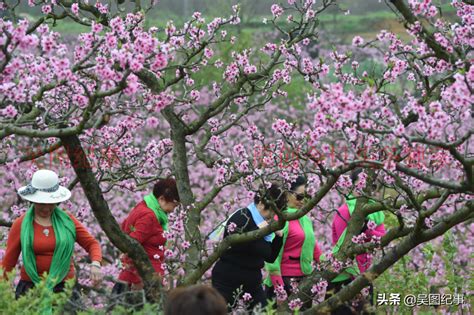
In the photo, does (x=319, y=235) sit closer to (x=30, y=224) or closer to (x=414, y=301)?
(x=414, y=301)

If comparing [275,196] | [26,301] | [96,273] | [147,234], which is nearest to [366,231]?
[275,196]

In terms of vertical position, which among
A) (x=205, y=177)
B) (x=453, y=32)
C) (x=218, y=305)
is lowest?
(x=218, y=305)

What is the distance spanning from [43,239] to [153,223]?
4.32ft

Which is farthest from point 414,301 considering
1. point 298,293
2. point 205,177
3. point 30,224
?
point 205,177

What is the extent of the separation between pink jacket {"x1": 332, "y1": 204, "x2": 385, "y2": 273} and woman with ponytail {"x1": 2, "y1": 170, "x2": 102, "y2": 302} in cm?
236

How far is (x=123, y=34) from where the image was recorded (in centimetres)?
543

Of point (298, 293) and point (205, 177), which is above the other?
point (205, 177)

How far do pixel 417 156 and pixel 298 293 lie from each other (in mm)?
1580

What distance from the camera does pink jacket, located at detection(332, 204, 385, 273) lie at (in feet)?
22.9

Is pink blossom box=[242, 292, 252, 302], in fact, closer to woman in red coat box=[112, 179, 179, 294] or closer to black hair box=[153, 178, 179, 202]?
woman in red coat box=[112, 179, 179, 294]

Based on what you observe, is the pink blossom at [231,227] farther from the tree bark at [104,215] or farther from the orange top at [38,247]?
the orange top at [38,247]

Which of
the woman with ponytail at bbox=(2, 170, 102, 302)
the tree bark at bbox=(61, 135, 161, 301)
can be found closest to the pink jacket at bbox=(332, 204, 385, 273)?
the tree bark at bbox=(61, 135, 161, 301)

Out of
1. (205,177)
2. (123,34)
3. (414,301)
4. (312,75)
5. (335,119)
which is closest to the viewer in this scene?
(335,119)

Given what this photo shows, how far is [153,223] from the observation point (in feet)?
22.1
